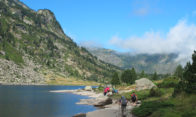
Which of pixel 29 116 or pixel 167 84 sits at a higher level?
pixel 167 84

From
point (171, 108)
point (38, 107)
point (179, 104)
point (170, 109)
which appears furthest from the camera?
point (38, 107)

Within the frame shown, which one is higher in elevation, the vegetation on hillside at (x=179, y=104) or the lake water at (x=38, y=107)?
the vegetation on hillside at (x=179, y=104)

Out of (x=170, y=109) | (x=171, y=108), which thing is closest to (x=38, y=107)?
(x=171, y=108)

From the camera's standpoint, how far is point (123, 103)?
3359 cm

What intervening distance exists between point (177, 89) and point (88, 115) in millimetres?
18236

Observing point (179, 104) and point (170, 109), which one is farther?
point (179, 104)

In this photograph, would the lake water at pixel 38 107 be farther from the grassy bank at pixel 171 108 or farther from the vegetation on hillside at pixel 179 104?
the vegetation on hillside at pixel 179 104

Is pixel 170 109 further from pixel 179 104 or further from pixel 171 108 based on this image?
pixel 179 104

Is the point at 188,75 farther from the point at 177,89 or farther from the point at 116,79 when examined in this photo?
the point at 116,79

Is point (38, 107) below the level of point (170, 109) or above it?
below

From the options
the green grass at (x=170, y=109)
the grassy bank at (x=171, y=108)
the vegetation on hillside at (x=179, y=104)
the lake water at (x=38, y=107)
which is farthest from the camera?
the lake water at (x=38, y=107)

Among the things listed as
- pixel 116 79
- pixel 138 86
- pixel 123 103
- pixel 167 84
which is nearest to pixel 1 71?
pixel 116 79

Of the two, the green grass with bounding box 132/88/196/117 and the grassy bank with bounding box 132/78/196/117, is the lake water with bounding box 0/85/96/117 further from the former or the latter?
the green grass with bounding box 132/88/196/117

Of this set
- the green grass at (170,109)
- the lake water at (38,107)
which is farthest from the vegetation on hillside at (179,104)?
the lake water at (38,107)
